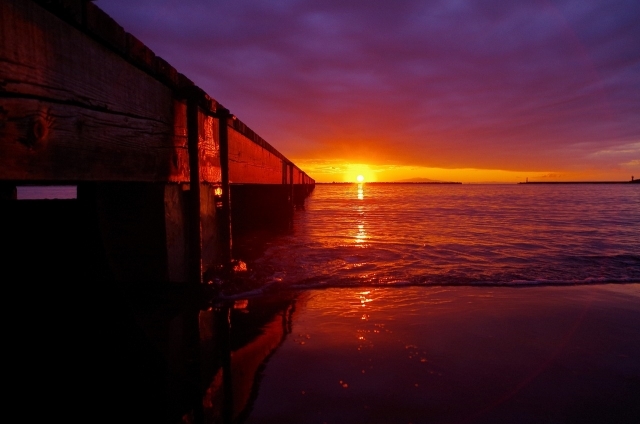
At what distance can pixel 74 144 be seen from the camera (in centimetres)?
214

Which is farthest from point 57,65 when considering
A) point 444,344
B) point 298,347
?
point 444,344

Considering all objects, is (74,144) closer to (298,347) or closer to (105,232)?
(105,232)

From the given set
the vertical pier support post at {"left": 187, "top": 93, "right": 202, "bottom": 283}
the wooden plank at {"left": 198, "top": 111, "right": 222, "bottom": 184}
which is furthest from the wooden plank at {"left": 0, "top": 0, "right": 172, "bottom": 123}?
the wooden plank at {"left": 198, "top": 111, "right": 222, "bottom": 184}

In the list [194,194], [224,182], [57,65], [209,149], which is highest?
[57,65]

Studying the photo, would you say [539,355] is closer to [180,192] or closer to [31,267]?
[180,192]

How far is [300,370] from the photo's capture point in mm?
2922

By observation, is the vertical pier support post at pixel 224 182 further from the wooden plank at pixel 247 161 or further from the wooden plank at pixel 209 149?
the wooden plank at pixel 247 161

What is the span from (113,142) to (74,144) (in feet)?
1.41

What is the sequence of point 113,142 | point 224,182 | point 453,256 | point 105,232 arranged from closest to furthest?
point 113,142 < point 105,232 < point 224,182 < point 453,256

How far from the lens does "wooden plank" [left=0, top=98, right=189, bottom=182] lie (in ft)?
5.70

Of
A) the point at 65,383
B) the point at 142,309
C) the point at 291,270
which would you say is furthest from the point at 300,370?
the point at 291,270

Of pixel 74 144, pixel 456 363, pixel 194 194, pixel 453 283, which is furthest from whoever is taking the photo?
pixel 453 283

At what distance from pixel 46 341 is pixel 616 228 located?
635 inches

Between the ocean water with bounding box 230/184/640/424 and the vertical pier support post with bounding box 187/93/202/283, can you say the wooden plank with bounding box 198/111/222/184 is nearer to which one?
the vertical pier support post with bounding box 187/93/202/283
